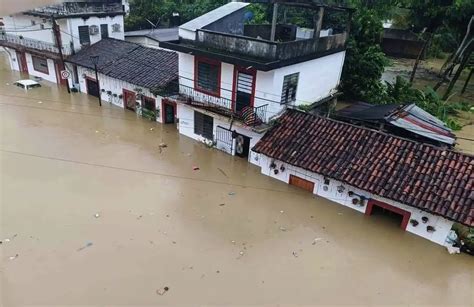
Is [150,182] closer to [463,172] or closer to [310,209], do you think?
[310,209]

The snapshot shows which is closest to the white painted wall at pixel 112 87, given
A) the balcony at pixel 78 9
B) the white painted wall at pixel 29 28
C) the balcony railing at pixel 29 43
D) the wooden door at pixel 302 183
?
the balcony railing at pixel 29 43

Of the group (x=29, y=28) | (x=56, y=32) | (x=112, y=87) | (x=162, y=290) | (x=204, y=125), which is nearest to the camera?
(x=162, y=290)

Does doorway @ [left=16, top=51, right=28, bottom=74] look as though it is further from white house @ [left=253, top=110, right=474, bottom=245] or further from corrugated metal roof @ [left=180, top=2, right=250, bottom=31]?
white house @ [left=253, top=110, right=474, bottom=245]

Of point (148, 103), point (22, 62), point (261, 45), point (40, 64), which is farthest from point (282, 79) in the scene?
point (22, 62)

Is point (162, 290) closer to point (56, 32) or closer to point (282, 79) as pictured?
point (282, 79)

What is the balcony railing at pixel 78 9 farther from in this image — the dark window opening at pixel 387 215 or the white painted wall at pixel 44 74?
the dark window opening at pixel 387 215
